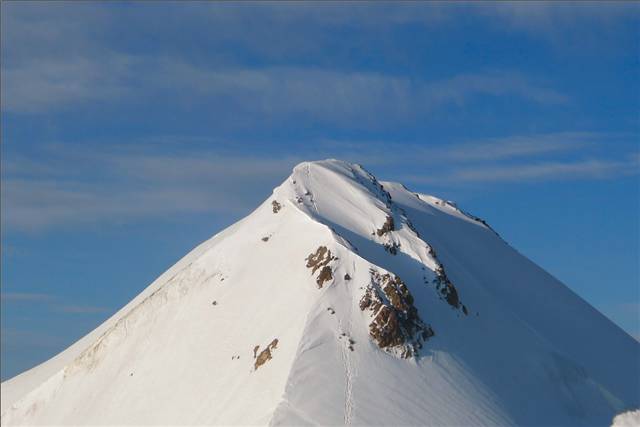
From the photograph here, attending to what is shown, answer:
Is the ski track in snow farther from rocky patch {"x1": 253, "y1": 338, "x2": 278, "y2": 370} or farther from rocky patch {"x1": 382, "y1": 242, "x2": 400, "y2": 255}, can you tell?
rocky patch {"x1": 382, "y1": 242, "x2": 400, "y2": 255}

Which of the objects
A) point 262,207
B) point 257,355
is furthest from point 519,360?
point 262,207

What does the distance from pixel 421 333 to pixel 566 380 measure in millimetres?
12766

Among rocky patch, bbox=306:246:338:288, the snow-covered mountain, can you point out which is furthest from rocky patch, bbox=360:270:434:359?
rocky patch, bbox=306:246:338:288

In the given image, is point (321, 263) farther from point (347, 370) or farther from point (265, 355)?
point (347, 370)

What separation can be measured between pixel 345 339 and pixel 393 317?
369 cm

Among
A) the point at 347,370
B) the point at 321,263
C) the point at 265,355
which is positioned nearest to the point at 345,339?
the point at 347,370

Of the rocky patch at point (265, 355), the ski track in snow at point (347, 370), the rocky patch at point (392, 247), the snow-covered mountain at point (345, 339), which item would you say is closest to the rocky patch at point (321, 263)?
the snow-covered mountain at point (345, 339)

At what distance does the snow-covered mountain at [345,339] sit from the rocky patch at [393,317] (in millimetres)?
108

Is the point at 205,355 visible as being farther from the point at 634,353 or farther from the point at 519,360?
the point at 634,353

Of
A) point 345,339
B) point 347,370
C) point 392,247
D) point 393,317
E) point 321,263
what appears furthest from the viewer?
point 392,247

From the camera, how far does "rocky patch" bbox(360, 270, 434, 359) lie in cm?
6256

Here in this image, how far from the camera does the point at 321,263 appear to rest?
67.6 metres

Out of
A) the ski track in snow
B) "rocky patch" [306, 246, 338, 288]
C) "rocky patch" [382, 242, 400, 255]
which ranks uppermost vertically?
"rocky patch" [382, 242, 400, 255]

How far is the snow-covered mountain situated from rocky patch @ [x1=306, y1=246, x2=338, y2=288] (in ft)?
0.33
